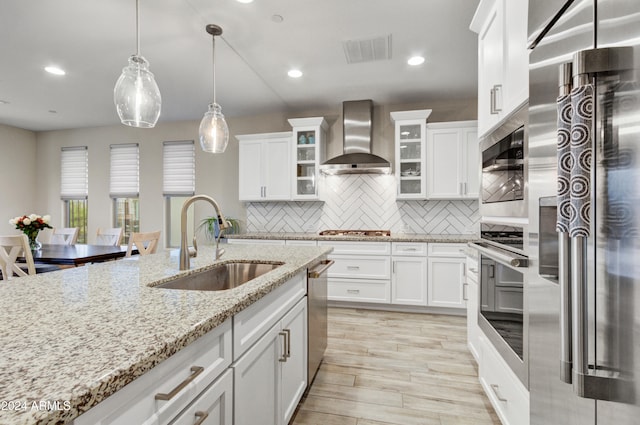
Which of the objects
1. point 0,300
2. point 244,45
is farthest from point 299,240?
point 0,300

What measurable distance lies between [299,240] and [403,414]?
2.32m

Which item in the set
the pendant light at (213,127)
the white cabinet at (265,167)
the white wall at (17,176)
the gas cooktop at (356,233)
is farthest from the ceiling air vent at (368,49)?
the white wall at (17,176)

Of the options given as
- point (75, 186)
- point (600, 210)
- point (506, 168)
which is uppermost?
point (75, 186)

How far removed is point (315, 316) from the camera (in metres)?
2.08

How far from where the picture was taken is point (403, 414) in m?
1.84

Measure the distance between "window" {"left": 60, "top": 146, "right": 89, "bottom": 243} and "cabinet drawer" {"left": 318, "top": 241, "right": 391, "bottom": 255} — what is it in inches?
180

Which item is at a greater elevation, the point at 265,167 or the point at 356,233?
the point at 265,167

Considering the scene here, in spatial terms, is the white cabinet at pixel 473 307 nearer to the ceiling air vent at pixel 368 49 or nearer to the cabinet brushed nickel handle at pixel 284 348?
the cabinet brushed nickel handle at pixel 284 348

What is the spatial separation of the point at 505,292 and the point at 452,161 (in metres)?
2.63

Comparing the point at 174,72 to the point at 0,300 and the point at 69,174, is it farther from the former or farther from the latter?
the point at 69,174

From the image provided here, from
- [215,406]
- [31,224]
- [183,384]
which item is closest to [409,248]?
[215,406]

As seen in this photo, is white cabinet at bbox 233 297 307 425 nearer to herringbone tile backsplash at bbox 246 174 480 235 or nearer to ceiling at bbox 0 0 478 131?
ceiling at bbox 0 0 478 131

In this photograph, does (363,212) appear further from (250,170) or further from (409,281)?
(250,170)

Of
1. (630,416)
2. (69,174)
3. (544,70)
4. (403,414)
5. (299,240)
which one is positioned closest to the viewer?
(630,416)
